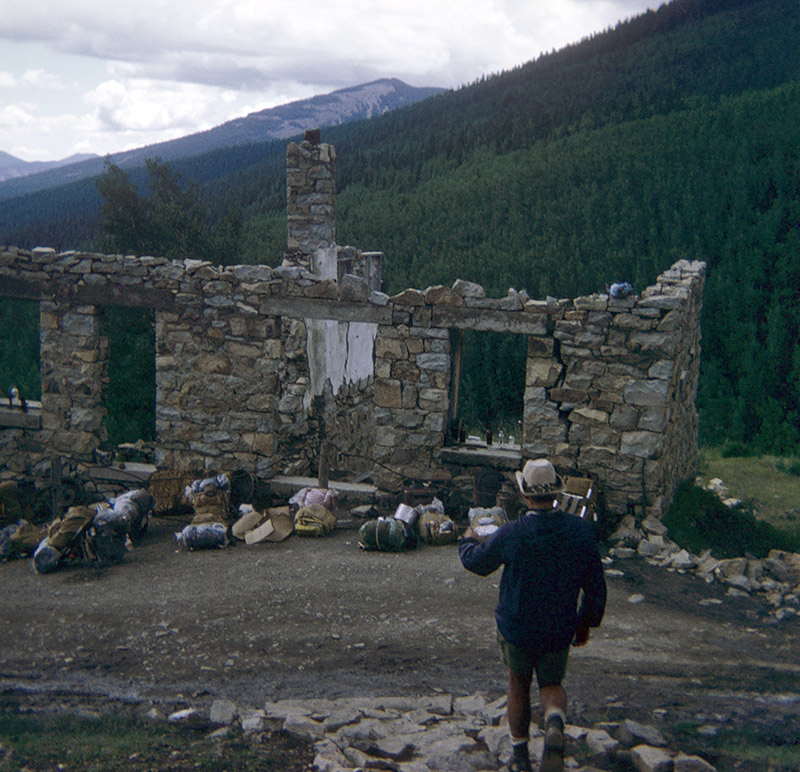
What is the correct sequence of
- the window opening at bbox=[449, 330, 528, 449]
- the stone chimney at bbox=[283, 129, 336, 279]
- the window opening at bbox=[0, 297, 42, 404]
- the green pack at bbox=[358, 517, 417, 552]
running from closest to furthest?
the green pack at bbox=[358, 517, 417, 552] < the stone chimney at bbox=[283, 129, 336, 279] < the window opening at bbox=[449, 330, 528, 449] < the window opening at bbox=[0, 297, 42, 404]

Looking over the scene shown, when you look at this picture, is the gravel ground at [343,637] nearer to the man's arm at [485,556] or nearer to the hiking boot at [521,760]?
the hiking boot at [521,760]

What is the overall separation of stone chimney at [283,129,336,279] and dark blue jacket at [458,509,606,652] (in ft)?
29.5

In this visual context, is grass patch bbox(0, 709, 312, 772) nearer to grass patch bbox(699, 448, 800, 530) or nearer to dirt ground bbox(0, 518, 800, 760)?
dirt ground bbox(0, 518, 800, 760)

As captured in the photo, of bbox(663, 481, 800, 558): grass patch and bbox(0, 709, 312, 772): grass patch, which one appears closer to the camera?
bbox(0, 709, 312, 772): grass patch

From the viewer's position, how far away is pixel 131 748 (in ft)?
14.4

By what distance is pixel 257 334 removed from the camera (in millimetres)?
9586

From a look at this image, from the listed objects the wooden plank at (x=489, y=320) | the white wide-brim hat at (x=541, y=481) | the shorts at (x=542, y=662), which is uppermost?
the wooden plank at (x=489, y=320)

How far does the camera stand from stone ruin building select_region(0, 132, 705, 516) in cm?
867

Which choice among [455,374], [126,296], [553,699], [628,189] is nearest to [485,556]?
[553,699]

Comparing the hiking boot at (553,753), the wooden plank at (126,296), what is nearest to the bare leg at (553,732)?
the hiking boot at (553,753)

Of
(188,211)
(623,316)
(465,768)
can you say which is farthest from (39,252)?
(188,211)

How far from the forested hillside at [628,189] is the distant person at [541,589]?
13936 millimetres

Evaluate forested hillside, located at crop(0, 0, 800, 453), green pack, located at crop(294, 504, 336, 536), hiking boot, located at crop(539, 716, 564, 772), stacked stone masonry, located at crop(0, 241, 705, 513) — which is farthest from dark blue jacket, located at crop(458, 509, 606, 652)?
forested hillside, located at crop(0, 0, 800, 453)

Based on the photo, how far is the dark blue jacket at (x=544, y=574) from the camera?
397 centimetres
